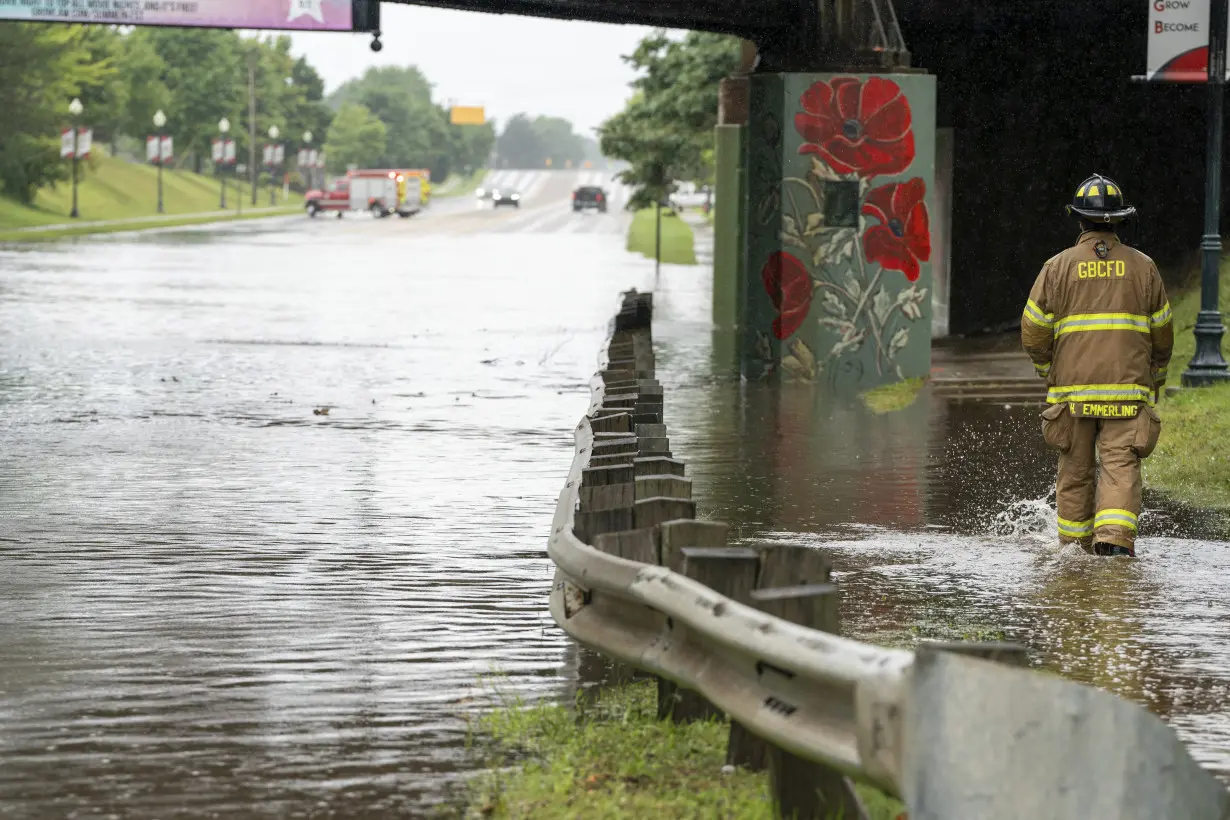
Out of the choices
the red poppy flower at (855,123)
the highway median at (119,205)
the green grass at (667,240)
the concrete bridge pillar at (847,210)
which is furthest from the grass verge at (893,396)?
the highway median at (119,205)

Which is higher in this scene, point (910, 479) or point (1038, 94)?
point (1038, 94)

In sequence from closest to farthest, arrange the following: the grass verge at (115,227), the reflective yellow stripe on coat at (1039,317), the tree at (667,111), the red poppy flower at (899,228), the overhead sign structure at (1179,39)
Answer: the reflective yellow stripe on coat at (1039,317)
the overhead sign structure at (1179,39)
the red poppy flower at (899,228)
the tree at (667,111)
the grass verge at (115,227)

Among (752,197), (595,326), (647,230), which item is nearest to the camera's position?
(752,197)

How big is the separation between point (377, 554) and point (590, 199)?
9573 cm

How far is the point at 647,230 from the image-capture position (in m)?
75.9

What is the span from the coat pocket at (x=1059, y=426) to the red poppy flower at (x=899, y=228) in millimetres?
9960

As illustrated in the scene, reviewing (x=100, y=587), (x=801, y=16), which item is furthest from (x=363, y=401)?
(x=100, y=587)

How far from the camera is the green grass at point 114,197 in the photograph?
3022 inches

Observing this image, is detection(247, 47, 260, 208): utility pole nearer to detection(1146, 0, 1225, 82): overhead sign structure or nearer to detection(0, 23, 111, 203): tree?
Answer: detection(0, 23, 111, 203): tree

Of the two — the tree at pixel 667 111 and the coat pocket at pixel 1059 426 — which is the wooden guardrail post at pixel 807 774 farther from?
the tree at pixel 667 111

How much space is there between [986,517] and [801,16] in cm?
1015

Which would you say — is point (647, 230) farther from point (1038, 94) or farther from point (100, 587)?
point (100, 587)

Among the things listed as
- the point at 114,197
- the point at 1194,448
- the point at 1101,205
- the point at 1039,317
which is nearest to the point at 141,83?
the point at 114,197

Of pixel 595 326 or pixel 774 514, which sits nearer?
pixel 774 514
